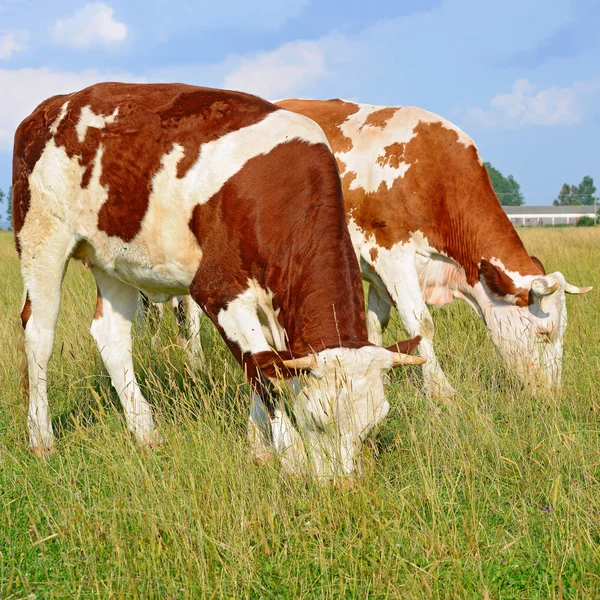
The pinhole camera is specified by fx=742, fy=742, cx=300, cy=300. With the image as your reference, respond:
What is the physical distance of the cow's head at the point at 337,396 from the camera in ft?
11.6

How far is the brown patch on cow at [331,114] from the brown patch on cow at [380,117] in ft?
0.84

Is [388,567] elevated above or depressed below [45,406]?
below

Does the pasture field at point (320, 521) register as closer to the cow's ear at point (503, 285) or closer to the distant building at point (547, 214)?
the cow's ear at point (503, 285)

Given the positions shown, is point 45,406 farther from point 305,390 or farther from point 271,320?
point 305,390

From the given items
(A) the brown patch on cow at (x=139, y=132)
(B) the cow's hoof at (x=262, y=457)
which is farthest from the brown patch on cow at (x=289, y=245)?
(B) the cow's hoof at (x=262, y=457)

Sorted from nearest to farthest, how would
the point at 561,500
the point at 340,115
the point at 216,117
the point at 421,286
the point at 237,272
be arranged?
1. the point at 561,500
2. the point at 237,272
3. the point at 216,117
4. the point at 421,286
5. the point at 340,115

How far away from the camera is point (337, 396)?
349 cm

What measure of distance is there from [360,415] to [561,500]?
39.4 inches

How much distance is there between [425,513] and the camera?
3.55 metres

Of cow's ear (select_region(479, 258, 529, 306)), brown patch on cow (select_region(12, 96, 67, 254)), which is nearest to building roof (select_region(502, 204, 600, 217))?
cow's ear (select_region(479, 258, 529, 306))

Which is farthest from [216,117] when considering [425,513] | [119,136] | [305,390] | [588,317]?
[588,317]

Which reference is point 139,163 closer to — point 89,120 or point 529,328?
point 89,120

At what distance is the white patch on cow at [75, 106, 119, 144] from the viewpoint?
4.87 meters

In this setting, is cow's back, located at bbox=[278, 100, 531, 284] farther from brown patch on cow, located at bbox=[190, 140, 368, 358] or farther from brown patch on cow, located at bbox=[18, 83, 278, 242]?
brown patch on cow, located at bbox=[190, 140, 368, 358]
